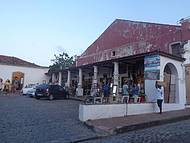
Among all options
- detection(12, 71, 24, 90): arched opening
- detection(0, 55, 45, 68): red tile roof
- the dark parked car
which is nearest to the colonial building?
the dark parked car

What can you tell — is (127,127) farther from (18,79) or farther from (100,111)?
(18,79)

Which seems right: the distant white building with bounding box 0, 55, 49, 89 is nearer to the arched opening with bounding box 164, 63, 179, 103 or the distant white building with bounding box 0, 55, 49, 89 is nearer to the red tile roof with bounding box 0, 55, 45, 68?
the red tile roof with bounding box 0, 55, 45, 68

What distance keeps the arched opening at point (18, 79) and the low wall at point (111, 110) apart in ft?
79.9

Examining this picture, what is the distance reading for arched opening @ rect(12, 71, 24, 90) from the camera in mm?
34888

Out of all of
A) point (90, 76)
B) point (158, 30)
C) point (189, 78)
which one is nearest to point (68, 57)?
point (90, 76)

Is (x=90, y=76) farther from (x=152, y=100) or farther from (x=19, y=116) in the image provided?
(x=19, y=116)

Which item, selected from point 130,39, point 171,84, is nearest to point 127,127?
point 171,84

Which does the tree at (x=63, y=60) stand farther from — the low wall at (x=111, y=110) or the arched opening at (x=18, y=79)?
the low wall at (x=111, y=110)

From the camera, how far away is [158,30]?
75.0 ft

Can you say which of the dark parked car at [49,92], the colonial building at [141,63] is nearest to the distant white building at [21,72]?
the colonial building at [141,63]

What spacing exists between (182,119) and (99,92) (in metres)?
7.80

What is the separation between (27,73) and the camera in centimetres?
3612

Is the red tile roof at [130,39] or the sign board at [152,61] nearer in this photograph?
the sign board at [152,61]

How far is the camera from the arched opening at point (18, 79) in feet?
114
